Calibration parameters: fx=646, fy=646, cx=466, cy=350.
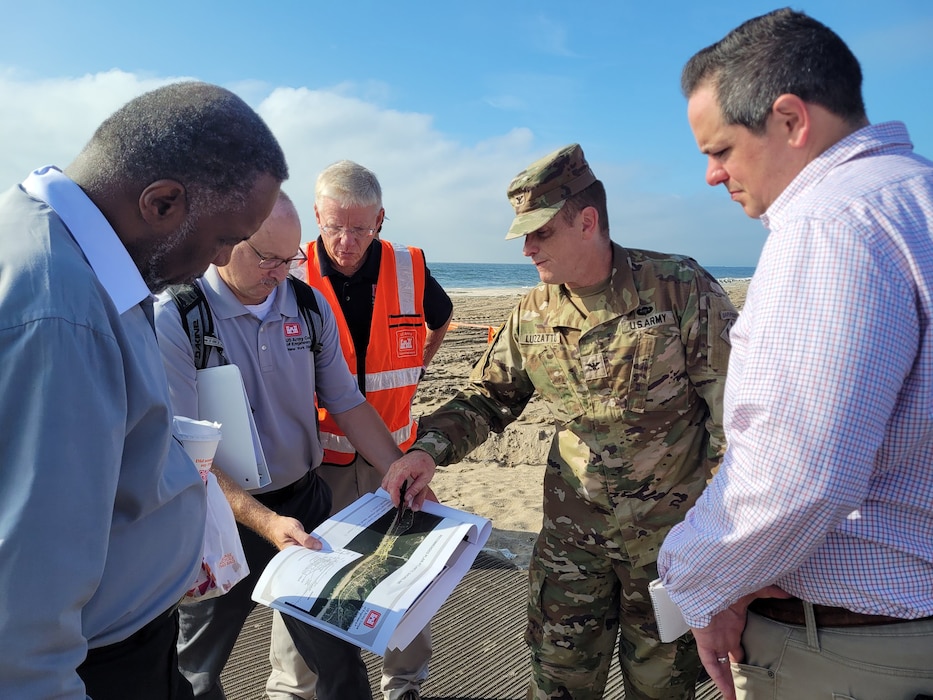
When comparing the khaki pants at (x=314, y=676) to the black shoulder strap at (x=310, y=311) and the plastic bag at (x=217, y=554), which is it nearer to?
the black shoulder strap at (x=310, y=311)

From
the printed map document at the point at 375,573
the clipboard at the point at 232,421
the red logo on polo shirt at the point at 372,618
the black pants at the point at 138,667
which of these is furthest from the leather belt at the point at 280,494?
the red logo on polo shirt at the point at 372,618

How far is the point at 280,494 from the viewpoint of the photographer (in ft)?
8.02

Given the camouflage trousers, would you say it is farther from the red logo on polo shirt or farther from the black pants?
the black pants

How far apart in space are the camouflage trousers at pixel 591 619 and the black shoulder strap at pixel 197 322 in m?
1.32

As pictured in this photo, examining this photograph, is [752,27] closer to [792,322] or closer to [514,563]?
[792,322]

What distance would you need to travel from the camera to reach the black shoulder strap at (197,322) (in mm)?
2194

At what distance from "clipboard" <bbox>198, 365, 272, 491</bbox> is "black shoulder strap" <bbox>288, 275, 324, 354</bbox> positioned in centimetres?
45

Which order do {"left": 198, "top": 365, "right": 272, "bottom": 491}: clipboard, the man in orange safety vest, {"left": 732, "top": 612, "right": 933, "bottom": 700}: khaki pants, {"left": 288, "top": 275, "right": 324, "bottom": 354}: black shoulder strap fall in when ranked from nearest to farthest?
{"left": 732, "top": 612, "right": 933, "bottom": 700}: khaki pants → {"left": 198, "top": 365, "right": 272, "bottom": 491}: clipboard → {"left": 288, "top": 275, "right": 324, "bottom": 354}: black shoulder strap → the man in orange safety vest

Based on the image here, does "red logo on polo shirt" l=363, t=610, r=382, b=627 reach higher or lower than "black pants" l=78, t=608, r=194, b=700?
higher

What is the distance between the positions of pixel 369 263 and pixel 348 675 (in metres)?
1.92

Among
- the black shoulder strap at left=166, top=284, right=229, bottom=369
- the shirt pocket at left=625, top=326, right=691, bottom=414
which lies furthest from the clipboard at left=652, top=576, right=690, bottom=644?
the black shoulder strap at left=166, top=284, right=229, bottom=369

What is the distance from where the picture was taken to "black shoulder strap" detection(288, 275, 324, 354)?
253 cm

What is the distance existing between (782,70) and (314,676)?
2714mm

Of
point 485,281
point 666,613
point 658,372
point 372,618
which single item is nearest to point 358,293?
point 658,372
